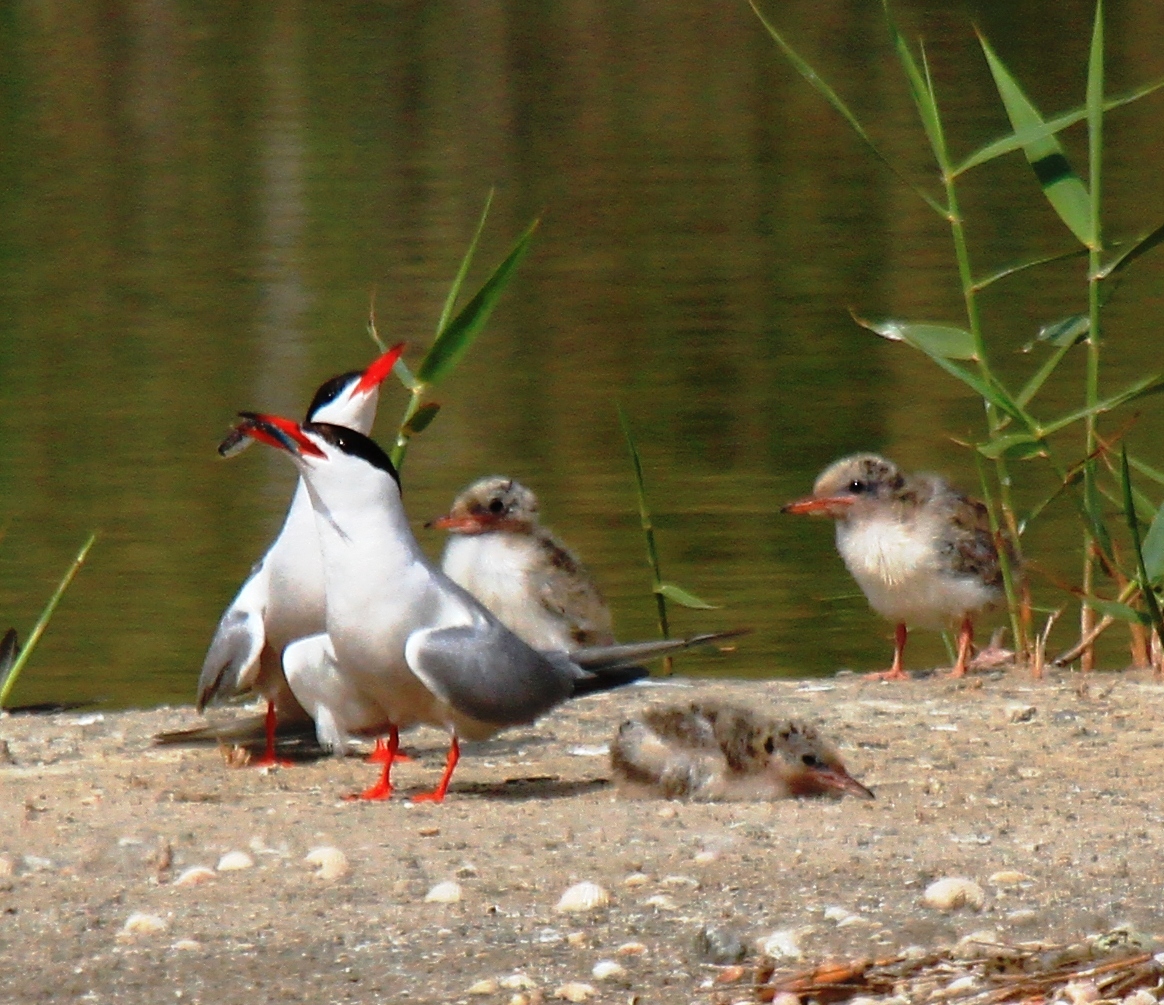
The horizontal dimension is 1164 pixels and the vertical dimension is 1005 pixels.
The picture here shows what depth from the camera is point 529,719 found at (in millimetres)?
5199

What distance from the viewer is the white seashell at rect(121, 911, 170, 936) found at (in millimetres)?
4137

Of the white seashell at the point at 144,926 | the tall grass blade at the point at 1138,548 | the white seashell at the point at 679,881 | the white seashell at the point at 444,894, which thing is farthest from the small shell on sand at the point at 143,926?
the tall grass blade at the point at 1138,548

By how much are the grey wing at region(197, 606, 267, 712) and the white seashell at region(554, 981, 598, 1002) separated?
5.84 ft

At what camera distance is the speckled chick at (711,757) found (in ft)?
16.6

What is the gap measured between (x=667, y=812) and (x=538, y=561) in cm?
249

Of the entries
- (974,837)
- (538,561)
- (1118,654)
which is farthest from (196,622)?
(974,837)

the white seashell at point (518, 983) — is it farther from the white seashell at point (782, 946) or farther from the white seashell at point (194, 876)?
the white seashell at point (194, 876)

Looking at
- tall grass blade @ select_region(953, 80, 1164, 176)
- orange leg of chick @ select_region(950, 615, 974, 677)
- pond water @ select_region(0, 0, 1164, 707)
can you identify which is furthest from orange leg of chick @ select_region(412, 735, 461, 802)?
pond water @ select_region(0, 0, 1164, 707)

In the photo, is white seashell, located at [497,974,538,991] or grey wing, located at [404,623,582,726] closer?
white seashell, located at [497,974,538,991]

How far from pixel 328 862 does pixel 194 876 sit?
24cm

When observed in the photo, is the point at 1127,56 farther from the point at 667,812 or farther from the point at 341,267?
the point at 667,812

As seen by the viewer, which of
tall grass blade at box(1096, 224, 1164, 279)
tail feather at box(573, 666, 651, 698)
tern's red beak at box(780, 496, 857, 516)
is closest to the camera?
tail feather at box(573, 666, 651, 698)

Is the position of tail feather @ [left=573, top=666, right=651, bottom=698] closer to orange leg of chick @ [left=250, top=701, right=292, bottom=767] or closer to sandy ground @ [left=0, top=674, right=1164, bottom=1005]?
sandy ground @ [left=0, top=674, right=1164, bottom=1005]

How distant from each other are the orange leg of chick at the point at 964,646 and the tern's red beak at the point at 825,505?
477mm
